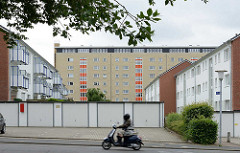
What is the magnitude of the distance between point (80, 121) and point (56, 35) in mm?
27313

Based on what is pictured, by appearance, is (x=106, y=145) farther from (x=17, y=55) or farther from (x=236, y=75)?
(x=17, y=55)

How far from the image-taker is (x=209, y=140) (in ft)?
72.5

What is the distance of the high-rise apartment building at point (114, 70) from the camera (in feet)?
359

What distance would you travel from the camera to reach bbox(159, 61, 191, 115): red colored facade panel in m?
64.9

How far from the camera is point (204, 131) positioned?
22016 mm

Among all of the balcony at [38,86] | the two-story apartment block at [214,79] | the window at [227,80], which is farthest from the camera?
the balcony at [38,86]

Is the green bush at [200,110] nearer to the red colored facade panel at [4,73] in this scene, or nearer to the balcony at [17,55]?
the red colored facade panel at [4,73]

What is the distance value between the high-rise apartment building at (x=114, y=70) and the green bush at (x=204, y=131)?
86858 mm

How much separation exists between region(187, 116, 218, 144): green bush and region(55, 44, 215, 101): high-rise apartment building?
86858 mm

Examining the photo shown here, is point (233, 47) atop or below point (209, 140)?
atop

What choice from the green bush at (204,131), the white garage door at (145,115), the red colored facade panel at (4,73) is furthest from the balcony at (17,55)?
the green bush at (204,131)

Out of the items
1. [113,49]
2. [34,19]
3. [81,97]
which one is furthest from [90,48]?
[34,19]

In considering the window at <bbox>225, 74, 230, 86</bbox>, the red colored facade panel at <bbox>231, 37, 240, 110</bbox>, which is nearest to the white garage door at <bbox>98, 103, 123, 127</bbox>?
the red colored facade panel at <bbox>231, 37, 240, 110</bbox>

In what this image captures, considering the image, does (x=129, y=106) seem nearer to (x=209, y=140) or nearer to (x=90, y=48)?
(x=209, y=140)
